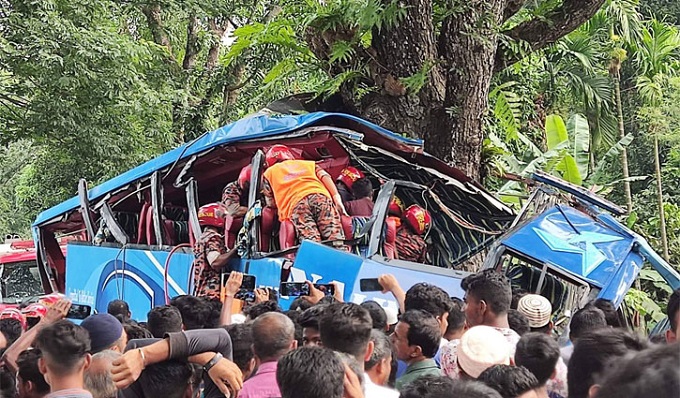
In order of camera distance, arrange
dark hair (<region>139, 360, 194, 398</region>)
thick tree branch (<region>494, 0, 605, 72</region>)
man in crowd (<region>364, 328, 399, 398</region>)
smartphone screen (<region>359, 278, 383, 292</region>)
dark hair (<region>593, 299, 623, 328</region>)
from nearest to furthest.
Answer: dark hair (<region>139, 360, 194, 398</region>), man in crowd (<region>364, 328, 399, 398</region>), dark hair (<region>593, 299, 623, 328</region>), smartphone screen (<region>359, 278, 383, 292</region>), thick tree branch (<region>494, 0, 605, 72</region>)

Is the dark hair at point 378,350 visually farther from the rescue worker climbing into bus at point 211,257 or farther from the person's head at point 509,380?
the rescue worker climbing into bus at point 211,257

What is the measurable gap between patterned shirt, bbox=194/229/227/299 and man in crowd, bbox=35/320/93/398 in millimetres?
4919

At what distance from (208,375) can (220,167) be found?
718cm

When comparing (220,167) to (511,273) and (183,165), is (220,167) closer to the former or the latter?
(183,165)

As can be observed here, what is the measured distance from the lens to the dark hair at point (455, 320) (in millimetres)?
4852


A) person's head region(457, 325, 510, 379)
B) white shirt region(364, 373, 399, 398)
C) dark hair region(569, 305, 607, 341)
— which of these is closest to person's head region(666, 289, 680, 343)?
dark hair region(569, 305, 607, 341)

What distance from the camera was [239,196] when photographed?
28.8 ft

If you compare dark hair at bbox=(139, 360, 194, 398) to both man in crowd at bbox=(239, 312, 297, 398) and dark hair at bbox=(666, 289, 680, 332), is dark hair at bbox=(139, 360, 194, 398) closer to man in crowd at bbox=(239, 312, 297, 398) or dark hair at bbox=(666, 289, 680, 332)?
man in crowd at bbox=(239, 312, 297, 398)

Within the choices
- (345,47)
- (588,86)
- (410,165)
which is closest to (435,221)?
(410,165)

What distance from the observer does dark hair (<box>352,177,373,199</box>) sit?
28.7ft

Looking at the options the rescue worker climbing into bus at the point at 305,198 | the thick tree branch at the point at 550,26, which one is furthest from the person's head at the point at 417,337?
the thick tree branch at the point at 550,26

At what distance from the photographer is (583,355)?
8.86 feet

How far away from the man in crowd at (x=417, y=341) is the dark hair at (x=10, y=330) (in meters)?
2.41

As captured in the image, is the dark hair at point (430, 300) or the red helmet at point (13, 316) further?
the red helmet at point (13, 316)
